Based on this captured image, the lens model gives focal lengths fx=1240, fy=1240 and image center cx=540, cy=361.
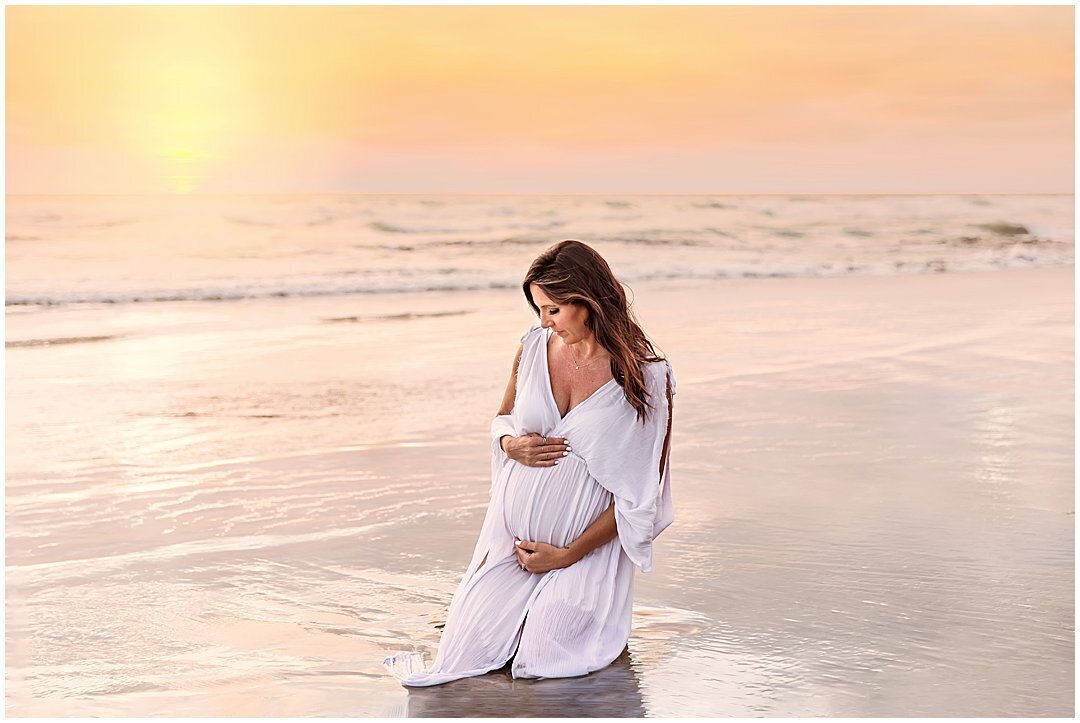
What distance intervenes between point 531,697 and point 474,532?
2061mm

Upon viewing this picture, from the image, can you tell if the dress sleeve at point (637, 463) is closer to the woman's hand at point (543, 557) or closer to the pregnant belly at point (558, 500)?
the pregnant belly at point (558, 500)

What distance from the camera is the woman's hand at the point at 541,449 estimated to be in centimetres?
416

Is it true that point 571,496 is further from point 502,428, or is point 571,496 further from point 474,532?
point 474,532

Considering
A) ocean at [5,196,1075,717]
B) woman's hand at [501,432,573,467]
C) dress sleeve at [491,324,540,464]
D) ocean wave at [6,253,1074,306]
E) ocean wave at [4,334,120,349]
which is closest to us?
ocean at [5,196,1075,717]

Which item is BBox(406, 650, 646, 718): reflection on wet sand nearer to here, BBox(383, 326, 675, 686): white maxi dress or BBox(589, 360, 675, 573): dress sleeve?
BBox(383, 326, 675, 686): white maxi dress

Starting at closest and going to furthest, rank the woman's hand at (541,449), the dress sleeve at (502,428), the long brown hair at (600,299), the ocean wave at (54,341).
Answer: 1. the long brown hair at (600,299)
2. the woman's hand at (541,449)
3. the dress sleeve at (502,428)
4. the ocean wave at (54,341)

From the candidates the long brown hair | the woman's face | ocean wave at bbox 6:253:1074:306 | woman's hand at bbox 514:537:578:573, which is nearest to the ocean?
woman's hand at bbox 514:537:578:573

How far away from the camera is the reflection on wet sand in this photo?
12.3 feet

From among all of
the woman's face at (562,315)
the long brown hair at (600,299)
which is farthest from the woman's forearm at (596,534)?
the woman's face at (562,315)

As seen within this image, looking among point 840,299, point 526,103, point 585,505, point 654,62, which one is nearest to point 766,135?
point 654,62

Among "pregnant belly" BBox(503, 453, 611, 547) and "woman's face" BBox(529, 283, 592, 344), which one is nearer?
"woman's face" BBox(529, 283, 592, 344)

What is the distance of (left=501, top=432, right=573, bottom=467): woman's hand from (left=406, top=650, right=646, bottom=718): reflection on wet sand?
2.27 ft

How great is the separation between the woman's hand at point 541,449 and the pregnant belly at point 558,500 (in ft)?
0.08

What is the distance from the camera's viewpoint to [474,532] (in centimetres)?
589
